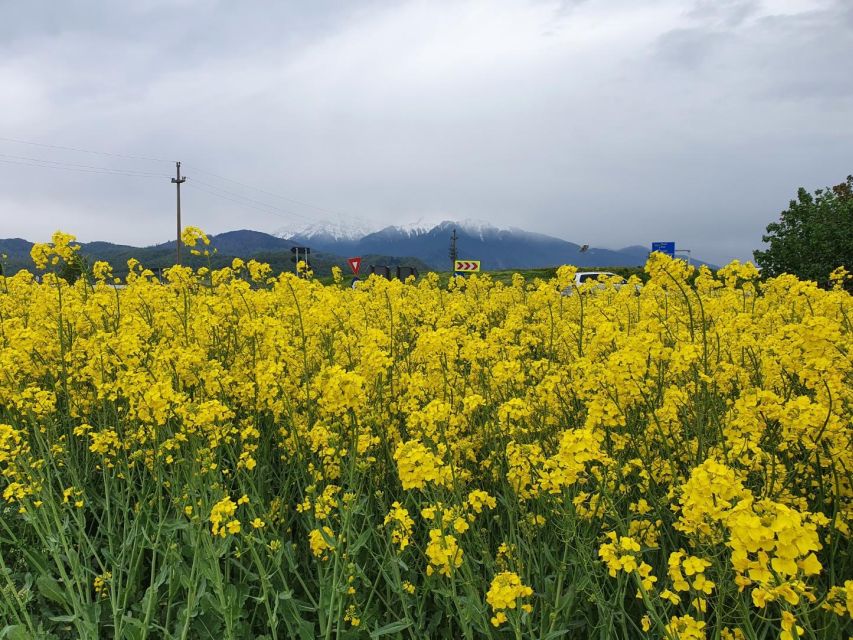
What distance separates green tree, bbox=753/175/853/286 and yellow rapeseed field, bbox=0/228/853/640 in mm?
19074

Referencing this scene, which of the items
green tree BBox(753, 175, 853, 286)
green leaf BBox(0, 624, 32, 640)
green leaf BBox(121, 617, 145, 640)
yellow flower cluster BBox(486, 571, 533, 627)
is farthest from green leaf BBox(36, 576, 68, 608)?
green tree BBox(753, 175, 853, 286)

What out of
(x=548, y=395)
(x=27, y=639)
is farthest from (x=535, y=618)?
(x=27, y=639)

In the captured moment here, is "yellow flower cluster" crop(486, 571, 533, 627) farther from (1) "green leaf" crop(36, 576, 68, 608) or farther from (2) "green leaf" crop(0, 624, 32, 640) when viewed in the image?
(1) "green leaf" crop(36, 576, 68, 608)

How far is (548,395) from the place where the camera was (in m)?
3.49

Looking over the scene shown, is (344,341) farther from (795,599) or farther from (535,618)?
(795,599)

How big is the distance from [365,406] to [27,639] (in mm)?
1967

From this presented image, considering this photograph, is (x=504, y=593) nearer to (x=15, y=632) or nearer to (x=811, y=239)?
(x=15, y=632)

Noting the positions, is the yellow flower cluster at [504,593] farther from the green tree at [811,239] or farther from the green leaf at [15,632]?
the green tree at [811,239]

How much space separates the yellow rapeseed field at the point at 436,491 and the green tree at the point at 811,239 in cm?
1907

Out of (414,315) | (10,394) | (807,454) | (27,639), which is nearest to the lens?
(27,639)

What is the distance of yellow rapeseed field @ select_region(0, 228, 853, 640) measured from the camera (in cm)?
213

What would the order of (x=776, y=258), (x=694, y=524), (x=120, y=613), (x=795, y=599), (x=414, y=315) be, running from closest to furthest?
1. (x=795, y=599)
2. (x=694, y=524)
3. (x=120, y=613)
4. (x=414, y=315)
5. (x=776, y=258)

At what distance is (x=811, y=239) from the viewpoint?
2047 cm

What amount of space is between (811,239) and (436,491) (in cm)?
2351
